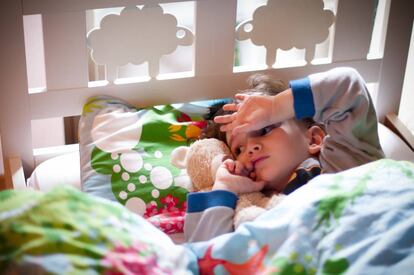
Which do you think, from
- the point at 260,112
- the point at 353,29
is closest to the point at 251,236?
the point at 260,112

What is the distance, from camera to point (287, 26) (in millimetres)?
1402

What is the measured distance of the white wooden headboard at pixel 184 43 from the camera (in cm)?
126

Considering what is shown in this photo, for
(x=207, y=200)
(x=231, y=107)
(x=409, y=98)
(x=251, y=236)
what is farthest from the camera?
(x=409, y=98)

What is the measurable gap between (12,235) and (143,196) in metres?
0.52

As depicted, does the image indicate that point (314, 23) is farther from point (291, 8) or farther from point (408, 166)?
point (408, 166)

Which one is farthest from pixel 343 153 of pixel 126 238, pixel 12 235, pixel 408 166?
pixel 12 235

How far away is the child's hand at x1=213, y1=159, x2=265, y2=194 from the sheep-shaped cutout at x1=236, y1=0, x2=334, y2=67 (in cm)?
32

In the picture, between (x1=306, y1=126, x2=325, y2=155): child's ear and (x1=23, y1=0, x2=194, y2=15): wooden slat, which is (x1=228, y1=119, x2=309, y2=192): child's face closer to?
(x1=306, y1=126, x2=325, y2=155): child's ear

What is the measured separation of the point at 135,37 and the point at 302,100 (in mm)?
361

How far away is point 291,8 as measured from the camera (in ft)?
4.56

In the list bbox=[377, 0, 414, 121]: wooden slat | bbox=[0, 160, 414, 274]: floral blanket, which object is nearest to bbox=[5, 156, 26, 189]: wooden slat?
bbox=[0, 160, 414, 274]: floral blanket

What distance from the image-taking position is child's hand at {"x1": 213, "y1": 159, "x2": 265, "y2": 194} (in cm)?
118

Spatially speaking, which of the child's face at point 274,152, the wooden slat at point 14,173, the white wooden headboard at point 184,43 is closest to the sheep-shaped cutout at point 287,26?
the white wooden headboard at point 184,43

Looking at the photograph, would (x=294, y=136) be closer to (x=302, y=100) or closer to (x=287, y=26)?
(x=302, y=100)
